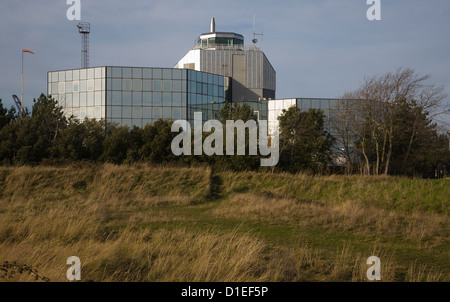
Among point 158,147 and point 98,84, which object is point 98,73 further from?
point 158,147

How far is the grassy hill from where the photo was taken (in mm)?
7586

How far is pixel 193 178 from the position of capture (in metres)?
24.3

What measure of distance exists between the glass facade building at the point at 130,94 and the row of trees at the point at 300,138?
16.1m

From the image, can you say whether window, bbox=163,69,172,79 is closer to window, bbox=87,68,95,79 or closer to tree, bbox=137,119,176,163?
window, bbox=87,68,95,79

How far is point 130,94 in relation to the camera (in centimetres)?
5600

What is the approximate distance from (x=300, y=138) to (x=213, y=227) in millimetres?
28164

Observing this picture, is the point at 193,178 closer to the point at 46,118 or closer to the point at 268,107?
the point at 46,118

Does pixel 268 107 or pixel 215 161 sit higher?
pixel 268 107

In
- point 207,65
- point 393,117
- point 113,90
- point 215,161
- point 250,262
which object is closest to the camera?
point 250,262

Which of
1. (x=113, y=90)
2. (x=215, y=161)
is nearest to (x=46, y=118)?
(x=215, y=161)

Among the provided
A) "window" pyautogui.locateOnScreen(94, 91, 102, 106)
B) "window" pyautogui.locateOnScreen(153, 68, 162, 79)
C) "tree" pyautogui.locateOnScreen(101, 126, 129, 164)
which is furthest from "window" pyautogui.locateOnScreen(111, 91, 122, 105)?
"tree" pyautogui.locateOnScreen(101, 126, 129, 164)

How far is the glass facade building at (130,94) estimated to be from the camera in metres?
55.7

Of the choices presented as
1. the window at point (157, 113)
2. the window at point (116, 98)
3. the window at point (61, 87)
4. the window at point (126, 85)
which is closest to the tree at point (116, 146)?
the window at point (157, 113)

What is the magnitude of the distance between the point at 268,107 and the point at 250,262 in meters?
50.6
